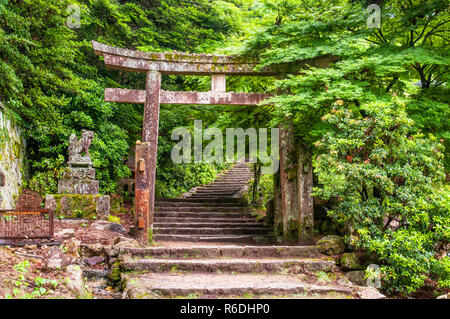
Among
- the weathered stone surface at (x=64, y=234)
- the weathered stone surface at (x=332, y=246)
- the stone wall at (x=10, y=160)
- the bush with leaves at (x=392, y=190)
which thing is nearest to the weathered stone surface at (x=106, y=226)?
the weathered stone surface at (x=64, y=234)

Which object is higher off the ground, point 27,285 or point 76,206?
point 76,206

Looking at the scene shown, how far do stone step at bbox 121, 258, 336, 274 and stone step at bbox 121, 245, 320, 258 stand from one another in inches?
15.3

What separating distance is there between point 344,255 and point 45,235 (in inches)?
211

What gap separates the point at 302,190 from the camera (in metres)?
9.10

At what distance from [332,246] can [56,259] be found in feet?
16.5

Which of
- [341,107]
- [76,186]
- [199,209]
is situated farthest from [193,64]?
[199,209]

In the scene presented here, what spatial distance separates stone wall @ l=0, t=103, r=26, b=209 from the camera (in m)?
8.92

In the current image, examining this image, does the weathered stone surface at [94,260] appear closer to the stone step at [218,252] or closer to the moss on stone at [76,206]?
the stone step at [218,252]

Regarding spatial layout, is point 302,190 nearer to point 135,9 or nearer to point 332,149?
point 332,149

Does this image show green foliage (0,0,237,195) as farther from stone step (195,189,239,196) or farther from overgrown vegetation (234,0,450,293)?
overgrown vegetation (234,0,450,293)

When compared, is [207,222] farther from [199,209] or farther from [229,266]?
[229,266]

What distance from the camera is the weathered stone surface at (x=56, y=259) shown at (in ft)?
18.1

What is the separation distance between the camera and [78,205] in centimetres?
954

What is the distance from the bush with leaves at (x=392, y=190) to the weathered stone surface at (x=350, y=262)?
1.16 ft
